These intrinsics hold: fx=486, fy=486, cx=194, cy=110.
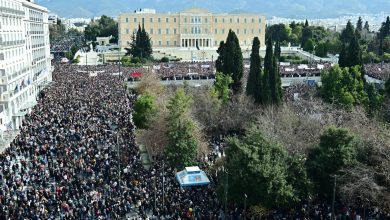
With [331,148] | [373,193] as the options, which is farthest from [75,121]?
[373,193]

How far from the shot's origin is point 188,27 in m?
102

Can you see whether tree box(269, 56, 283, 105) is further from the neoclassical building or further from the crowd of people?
the neoclassical building

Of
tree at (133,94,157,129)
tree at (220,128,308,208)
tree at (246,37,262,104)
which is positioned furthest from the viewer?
tree at (246,37,262,104)

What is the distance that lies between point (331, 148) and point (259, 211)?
422 centimetres

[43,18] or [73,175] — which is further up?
[43,18]

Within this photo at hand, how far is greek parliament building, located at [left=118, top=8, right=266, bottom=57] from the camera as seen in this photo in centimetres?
10038

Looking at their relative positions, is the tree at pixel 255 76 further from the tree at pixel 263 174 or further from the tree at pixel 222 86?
the tree at pixel 263 174

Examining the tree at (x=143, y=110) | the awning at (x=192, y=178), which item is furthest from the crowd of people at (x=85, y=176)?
the tree at (x=143, y=110)

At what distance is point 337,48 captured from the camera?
84.9 m

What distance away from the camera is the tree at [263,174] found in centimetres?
1961

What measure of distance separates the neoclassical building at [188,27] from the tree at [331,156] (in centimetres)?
8174

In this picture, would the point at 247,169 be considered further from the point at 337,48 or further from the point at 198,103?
the point at 337,48

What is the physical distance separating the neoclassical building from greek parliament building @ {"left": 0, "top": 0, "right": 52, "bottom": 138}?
42.0 meters

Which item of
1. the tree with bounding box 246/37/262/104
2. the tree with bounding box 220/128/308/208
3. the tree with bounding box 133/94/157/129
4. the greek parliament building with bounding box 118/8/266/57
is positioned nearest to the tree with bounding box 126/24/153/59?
the greek parliament building with bounding box 118/8/266/57
